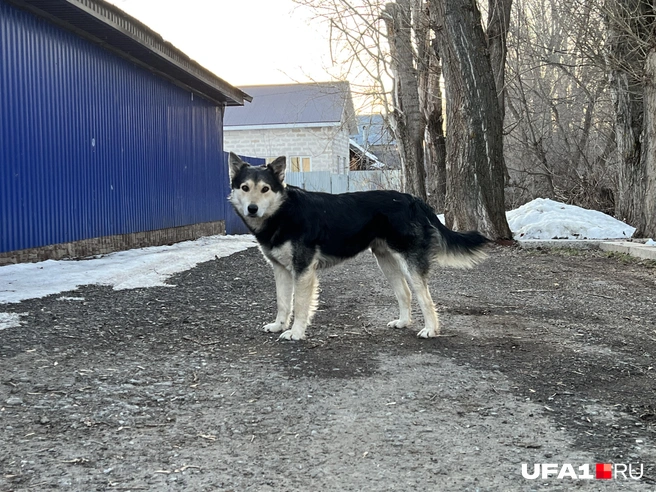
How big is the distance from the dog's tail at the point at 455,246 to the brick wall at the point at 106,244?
19.4ft

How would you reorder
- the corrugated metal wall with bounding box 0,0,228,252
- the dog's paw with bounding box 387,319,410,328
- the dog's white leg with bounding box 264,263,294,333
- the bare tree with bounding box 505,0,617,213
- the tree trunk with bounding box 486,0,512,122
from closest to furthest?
the dog's white leg with bounding box 264,263,294,333 → the dog's paw with bounding box 387,319,410,328 → the corrugated metal wall with bounding box 0,0,228,252 → the bare tree with bounding box 505,0,617,213 → the tree trunk with bounding box 486,0,512,122

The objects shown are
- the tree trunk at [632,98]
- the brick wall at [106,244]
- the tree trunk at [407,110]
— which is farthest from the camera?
A: the tree trunk at [407,110]

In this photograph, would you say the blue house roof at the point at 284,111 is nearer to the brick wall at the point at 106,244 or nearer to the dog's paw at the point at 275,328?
the brick wall at the point at 106,244

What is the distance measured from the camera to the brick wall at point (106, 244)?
353 inches

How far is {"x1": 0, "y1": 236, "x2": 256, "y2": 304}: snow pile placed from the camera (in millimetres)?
7414

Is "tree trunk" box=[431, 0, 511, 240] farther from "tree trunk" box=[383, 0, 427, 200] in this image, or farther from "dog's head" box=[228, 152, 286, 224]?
"dog's head" box=[228, 152, 286, 224]

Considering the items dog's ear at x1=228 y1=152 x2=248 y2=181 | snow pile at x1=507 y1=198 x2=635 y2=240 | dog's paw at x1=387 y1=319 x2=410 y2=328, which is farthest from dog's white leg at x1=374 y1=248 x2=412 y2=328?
snow pile at x1=507 y1=198 x2=635 y2=240

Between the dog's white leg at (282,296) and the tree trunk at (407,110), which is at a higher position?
the tree trunk at (407,110)

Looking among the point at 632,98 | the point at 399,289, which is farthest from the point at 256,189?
the point at 632,98

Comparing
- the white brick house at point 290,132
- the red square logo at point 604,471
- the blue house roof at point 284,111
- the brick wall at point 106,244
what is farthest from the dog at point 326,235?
the white brick house at point 290,132

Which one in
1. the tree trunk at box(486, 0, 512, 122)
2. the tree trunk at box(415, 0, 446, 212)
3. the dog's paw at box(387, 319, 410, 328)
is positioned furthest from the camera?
the tree trunk at box(415, 0, 446, 212)

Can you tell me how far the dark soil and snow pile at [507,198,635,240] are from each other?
7.84 meters

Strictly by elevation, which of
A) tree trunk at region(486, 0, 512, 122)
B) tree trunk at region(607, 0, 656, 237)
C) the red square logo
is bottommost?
the red square logo

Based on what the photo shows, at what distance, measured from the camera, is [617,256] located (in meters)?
12.0
